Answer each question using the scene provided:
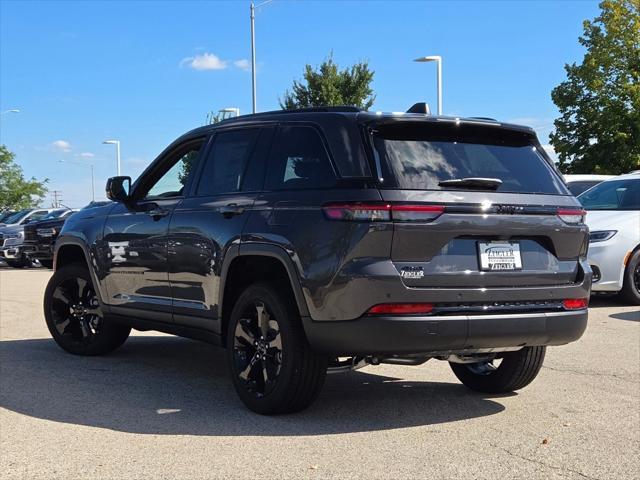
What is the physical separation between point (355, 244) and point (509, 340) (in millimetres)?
1096

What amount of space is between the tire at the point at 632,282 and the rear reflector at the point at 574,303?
19.6ft

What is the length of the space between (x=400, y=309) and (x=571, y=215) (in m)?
1.39

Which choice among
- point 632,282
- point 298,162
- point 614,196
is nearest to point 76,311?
point 298,162

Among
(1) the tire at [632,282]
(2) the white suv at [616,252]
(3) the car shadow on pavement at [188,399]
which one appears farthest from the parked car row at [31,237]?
(3) the car shadow on pavement at [188,399]

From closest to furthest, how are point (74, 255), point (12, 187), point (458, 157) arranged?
point (458, 157) → point (74, 255) → point (12, 187)

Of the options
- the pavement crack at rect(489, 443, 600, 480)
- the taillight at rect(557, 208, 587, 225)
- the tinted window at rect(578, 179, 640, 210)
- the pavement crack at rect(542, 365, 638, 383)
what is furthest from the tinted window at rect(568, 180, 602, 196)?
the pavement crack at rect(489, 443, 600, 480)

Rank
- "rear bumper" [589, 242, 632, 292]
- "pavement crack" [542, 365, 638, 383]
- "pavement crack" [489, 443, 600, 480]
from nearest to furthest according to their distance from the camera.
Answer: "pavement crack" [489, 443, 600, 480] < "pavement crack" [542, 365, 638, 383] < "rear bumper" [589, 242, 632, 292]

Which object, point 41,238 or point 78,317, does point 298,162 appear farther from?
point 41,238

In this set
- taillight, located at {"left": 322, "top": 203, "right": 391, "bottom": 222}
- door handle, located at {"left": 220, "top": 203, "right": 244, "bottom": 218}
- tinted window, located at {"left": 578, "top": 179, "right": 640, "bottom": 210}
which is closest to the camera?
taillight, located at {"left": 322, "top": 203, "right": 391, "bottom": 222}

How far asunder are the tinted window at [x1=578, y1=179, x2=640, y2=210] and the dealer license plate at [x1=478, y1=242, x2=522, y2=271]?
282 inches

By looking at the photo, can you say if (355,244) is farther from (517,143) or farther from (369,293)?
(517,143)

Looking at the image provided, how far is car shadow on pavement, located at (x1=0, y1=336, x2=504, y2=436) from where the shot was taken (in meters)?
4.89

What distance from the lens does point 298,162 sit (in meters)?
5.11

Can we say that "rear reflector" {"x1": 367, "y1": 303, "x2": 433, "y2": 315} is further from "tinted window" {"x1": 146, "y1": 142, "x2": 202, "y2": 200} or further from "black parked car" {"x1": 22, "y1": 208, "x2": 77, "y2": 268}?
"black parked car" {"x1": 22, "y1": 208, "x2": 77, "y2": 268}
